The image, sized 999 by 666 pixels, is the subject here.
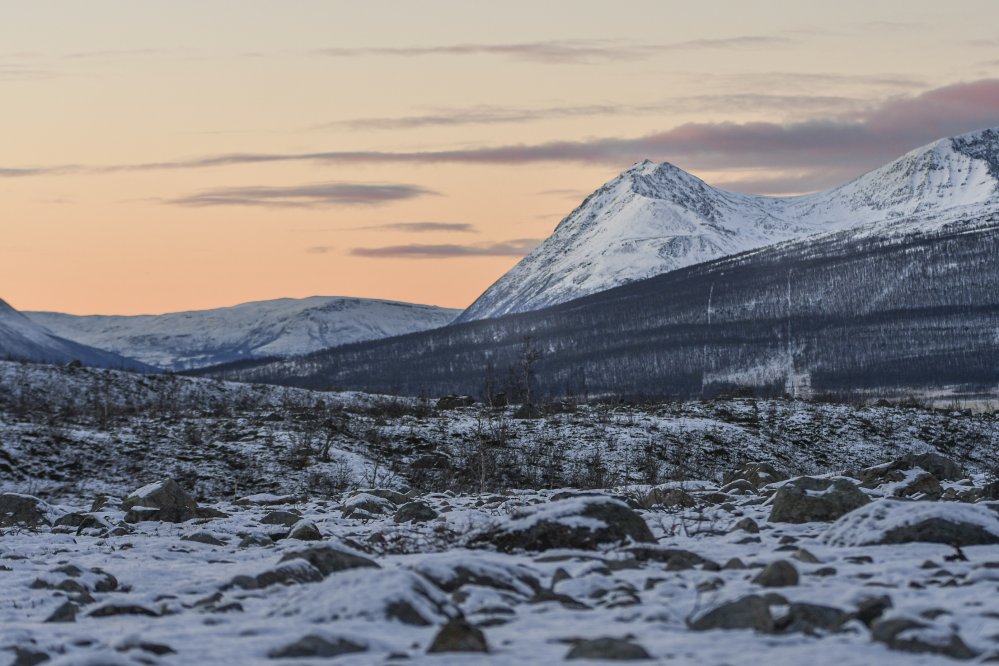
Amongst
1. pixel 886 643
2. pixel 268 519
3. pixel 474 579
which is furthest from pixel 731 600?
pixel 268 519

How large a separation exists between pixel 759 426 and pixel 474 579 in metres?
34.3

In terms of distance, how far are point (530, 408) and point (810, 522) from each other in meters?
30.2

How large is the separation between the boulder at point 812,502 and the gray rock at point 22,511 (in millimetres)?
12036

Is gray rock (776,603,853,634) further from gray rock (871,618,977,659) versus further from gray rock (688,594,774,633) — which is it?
gray rock (871,618,977,659)

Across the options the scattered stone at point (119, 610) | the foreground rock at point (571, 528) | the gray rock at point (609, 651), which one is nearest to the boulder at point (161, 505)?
the foreground rock at point (571, 528)

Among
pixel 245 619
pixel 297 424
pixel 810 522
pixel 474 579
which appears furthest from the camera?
pixel 297 424

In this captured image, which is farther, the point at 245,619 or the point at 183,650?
the point at 245,619

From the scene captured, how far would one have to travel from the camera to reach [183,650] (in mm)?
8961

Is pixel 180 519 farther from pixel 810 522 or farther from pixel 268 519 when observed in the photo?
pixel 810 522

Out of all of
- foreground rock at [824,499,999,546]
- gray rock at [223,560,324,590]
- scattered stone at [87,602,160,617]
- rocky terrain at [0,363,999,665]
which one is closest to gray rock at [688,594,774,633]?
rocky terrain at [0,363,999,665]

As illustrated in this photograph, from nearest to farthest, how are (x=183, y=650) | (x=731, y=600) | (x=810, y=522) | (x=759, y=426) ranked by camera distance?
(x=183, y=650) < (x=731, y=600) < (x=810, y=522) < (x=759, y=426)

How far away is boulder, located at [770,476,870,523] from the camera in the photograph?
15.8m

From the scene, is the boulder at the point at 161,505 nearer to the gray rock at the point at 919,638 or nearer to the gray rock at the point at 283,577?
the gray rock at the point at 283,577

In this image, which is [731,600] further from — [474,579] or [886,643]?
[474,579]
